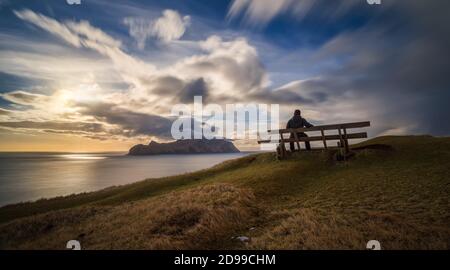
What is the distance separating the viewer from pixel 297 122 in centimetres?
2050

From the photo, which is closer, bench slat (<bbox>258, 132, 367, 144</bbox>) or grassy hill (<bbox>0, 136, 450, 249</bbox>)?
grassy hill (<bbox>0, 136, 450, 249</bbox>)

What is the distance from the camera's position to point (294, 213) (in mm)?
9586

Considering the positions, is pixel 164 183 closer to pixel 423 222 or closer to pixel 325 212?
pixel 325 212

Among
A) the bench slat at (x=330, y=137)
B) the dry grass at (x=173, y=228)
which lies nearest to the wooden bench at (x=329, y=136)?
the bench slat at (x=330, y=137)

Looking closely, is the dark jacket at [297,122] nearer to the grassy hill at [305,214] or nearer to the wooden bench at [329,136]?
the wooden bench at [329,136]

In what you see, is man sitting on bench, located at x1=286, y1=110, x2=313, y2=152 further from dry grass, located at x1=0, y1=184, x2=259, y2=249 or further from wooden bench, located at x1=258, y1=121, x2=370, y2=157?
dry grass, located at x1=0, y1=184, x2=259, y2=249

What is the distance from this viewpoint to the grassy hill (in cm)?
712

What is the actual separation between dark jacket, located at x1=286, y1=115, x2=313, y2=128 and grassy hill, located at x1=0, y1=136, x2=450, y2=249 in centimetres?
368

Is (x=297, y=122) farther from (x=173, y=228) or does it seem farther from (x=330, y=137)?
(x=173, y=228)

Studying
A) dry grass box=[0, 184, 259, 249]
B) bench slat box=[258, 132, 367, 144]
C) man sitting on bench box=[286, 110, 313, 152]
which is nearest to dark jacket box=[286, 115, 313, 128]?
man sitting on bench box=[286, 110, 313, 152]

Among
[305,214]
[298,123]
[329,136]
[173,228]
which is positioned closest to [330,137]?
[329,136]

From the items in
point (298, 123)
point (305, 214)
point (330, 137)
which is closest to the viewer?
point (305, 214)

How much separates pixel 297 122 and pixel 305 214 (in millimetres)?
12727

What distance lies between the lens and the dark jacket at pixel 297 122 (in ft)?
66.1
